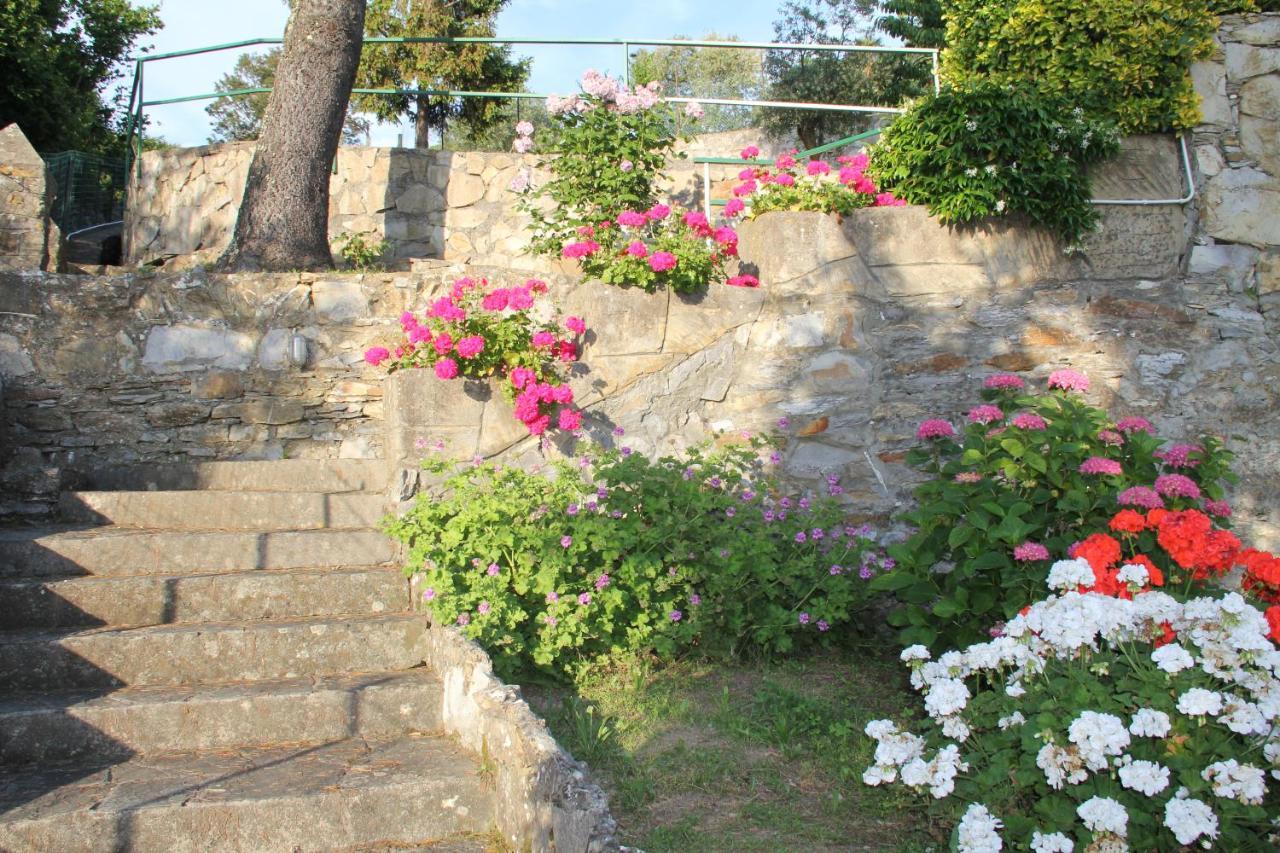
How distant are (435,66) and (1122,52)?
877cm

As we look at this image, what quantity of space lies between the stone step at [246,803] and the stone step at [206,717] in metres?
0.08

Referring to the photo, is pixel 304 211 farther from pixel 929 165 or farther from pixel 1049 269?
pixel 1049 269

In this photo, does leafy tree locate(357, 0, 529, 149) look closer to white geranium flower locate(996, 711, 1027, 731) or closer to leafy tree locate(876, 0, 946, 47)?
leafy tree locate(876, 0, 946, 47)

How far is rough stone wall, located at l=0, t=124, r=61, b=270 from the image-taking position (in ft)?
17.8

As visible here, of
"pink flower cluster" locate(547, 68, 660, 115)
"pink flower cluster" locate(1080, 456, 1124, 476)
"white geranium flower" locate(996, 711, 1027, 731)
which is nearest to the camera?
"white geranium flower" locate(996, 711, 1027, 731)

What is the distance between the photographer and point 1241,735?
2.47 meters

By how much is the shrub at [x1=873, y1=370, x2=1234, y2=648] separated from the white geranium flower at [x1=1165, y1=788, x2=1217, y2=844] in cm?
119

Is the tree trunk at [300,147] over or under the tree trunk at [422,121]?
under

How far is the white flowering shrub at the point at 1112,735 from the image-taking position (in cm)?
233

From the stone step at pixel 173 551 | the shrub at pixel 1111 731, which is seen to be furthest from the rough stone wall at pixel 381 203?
the shrub at pixel 1111 731

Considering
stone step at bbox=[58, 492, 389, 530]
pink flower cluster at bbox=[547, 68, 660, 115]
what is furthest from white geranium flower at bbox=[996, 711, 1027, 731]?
pink flower cluster at bbox=[547, 68, 660, 115]

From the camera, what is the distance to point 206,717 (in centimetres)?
321

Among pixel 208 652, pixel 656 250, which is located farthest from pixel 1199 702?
pixel 656 250

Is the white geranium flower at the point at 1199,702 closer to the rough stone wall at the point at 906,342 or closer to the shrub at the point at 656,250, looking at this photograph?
the rough stone wall at the point at 906,342
